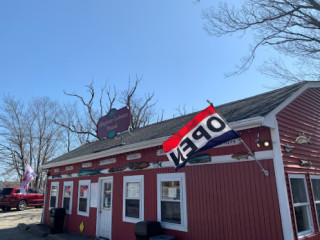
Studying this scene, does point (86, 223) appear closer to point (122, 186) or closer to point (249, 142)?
point (122, 186)

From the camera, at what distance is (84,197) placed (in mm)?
10430

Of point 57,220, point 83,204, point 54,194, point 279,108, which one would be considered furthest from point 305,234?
point 54,194

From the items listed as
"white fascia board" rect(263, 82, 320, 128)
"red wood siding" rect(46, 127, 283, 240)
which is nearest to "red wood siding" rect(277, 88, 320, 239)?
"white fascia board" rect(263, 82, 320, 128)

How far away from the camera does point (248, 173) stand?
5.21 m

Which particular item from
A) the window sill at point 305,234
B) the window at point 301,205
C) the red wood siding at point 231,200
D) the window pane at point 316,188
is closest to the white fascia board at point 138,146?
the red wood siding at point 231,200

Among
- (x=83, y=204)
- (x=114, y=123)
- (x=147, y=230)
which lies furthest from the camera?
(x=83, y=204)

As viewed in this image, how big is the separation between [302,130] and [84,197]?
345 inches

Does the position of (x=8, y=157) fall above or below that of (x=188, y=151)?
above

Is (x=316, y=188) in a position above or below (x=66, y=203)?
above

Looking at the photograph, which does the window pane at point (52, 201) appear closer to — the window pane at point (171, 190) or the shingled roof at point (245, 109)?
the shingled roof at point (245, 109)

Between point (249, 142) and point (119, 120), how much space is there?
6.10 metres

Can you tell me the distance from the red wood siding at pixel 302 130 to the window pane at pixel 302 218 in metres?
0.18

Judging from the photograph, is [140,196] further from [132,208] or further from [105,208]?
[105,208]

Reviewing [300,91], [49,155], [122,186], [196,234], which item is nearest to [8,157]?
[49,155]
